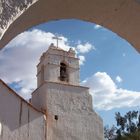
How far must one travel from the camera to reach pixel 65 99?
20.0m

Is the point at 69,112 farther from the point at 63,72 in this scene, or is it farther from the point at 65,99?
the point at 63,72

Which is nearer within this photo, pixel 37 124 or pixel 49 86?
pixel 37 124

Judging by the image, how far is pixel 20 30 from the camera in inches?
65.9

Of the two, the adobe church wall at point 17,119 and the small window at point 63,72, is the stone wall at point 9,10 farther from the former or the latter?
the small window at point 63,72

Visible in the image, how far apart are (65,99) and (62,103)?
0.33 metres

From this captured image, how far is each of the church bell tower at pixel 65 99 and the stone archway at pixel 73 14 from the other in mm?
16731

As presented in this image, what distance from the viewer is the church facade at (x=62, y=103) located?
1847 cm

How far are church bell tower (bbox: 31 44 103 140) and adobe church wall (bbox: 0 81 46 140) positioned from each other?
5.96ft

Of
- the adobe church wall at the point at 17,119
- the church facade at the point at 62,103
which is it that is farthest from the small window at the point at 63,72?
the adobe church wall at the point at 17,119

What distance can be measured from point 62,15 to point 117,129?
31.6m

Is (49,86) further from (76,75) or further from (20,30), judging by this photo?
(20,30)

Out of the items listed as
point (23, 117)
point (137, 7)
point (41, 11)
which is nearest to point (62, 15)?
point (41, 11)

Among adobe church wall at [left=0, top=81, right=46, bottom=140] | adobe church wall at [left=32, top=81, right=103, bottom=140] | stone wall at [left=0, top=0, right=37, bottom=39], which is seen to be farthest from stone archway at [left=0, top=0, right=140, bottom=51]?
adobe church wall at [left=32, top=81, right=103, bottom=140]

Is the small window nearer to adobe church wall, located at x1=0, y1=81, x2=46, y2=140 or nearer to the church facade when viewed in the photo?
the church facade
